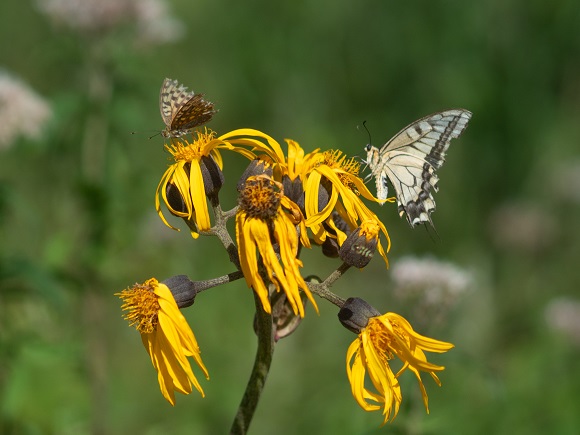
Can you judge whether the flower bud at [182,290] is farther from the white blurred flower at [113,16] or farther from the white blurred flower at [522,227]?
the white blurred flower at [522,227]

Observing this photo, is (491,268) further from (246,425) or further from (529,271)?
(246,425)

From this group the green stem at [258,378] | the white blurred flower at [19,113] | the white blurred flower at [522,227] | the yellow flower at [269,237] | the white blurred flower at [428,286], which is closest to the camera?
the yellow flower at [269,237]

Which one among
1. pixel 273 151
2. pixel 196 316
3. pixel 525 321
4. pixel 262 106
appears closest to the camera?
pixel 273 151

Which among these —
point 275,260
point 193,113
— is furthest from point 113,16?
point 275,260

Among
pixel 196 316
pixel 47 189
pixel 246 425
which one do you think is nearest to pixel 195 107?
pixel 246 425

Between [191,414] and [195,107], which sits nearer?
[195,107]

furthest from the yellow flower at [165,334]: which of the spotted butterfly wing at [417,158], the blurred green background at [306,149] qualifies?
the spotted butterfly wing at [417,158]

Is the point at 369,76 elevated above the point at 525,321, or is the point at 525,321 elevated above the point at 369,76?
the point at 369,76

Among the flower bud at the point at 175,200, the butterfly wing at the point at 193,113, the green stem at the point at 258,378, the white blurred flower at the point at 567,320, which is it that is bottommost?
the green stem at the point at 258,378

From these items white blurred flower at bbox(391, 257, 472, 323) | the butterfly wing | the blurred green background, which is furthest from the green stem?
white blurred flower at bbox(391, 257, 472, 323)
